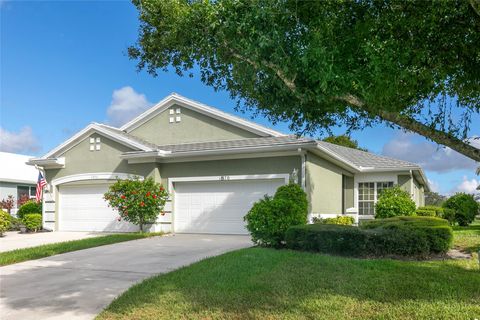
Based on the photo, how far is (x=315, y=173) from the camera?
656 inches

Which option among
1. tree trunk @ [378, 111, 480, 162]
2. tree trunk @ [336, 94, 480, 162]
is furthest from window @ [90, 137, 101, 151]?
tree trunk @ [378, 111, 480, 162]

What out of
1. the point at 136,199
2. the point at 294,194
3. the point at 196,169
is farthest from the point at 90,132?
the point at 294,194

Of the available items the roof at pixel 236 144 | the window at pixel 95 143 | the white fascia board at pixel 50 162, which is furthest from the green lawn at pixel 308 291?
the white fascia board at pixel 50 162

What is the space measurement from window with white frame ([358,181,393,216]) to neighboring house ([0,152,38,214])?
20050mm

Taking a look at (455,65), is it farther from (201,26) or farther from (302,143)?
(302,143)

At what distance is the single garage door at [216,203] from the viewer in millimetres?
16297

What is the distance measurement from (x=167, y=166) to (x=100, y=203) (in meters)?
3.75

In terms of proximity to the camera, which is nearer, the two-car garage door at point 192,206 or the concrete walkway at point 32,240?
the concrete walkway at point 32,240

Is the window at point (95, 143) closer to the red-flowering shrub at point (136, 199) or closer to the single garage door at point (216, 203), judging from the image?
the red-flowering shrub at point (136, 199)

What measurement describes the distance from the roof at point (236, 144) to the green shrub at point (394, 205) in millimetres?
5758

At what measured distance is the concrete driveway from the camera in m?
6.68

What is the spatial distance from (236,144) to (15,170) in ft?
64.1

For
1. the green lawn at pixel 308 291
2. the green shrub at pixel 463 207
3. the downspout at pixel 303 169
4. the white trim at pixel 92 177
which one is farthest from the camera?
the green shrub at pixel 463 207

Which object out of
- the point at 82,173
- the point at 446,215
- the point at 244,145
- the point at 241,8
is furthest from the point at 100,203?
the point at 446,215
